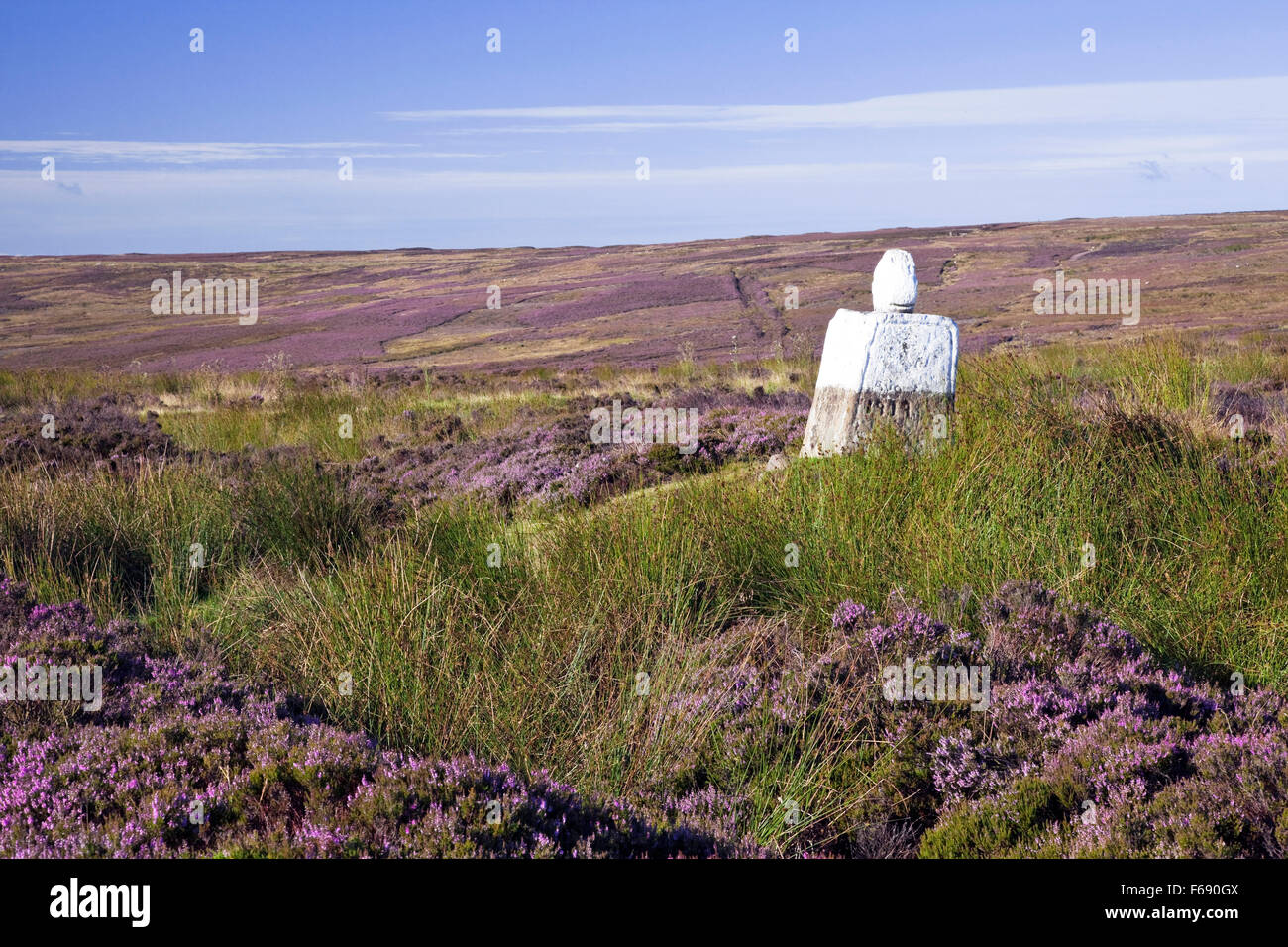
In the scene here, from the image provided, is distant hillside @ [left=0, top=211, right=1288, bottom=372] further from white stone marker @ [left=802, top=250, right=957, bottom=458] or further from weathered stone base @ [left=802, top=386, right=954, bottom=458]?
weathered stone base @ [left=802, top=386, right=954, bottom=458]

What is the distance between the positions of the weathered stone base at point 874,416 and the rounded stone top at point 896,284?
29.9 inches

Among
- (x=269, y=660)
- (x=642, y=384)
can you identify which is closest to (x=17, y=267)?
(x=642, y=384)

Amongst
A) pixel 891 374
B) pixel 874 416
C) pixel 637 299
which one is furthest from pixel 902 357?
pixel 637 299

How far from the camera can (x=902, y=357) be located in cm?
662

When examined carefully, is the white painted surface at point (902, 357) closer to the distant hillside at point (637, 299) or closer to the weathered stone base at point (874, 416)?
the weathered stone base at point (874, 416)

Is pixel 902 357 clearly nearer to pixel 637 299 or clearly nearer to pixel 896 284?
pixel 896 284

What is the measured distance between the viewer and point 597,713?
380 centimetres

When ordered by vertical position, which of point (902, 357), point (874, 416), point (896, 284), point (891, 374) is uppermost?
point (896, 284)

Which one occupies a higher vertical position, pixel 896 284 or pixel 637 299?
pixel 637 299

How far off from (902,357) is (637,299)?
4385cm

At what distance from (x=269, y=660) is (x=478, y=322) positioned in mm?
43578

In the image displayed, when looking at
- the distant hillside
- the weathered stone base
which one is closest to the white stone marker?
the weathered stone base
